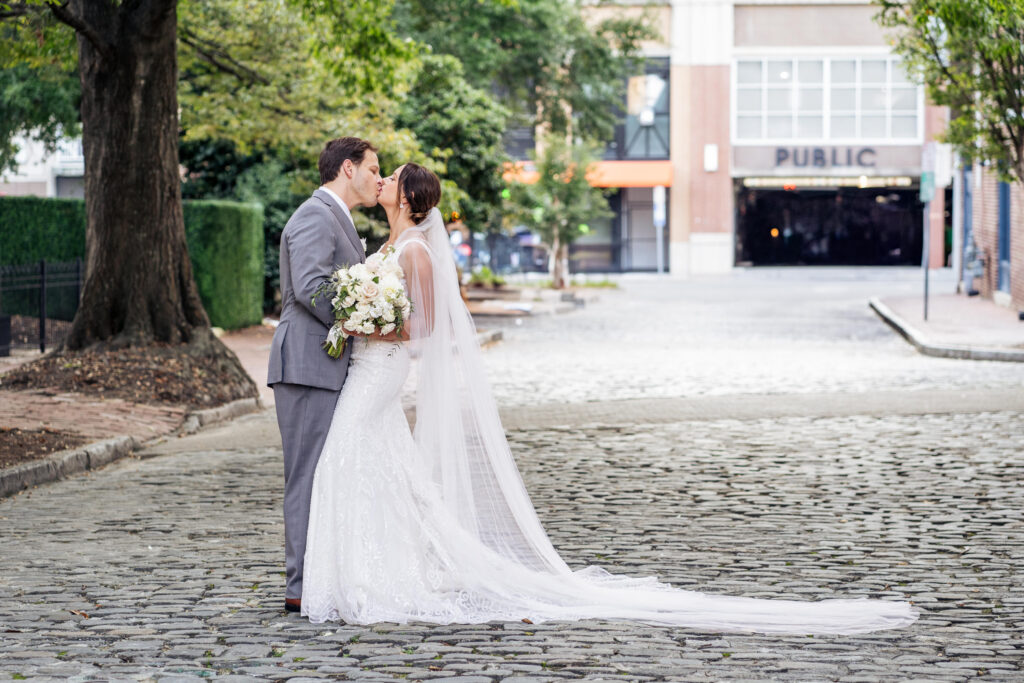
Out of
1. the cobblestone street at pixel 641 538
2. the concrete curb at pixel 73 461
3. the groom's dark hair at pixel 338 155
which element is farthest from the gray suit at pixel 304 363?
the concrete curb at pixel 73 461

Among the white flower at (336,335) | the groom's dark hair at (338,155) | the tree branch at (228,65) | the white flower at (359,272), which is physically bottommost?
the white flower at (336,335)

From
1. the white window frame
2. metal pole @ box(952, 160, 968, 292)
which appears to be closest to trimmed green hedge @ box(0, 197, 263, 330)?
metal pole @ box(952, 160, 968, 292)

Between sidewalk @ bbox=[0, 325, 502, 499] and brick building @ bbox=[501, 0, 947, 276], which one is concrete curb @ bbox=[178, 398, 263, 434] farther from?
brick building @ bbox=[501, 0, 947, 276]

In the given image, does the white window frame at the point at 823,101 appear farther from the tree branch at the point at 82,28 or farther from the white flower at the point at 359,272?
the white flower at the point at 359,272

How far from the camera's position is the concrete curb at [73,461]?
924cm

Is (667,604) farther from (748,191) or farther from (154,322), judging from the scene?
(748,191)

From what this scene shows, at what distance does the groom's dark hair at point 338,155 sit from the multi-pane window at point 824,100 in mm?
50723

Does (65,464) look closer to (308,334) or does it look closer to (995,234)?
(308,334)

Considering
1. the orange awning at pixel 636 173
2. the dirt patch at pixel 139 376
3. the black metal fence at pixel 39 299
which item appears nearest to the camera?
the dirt patch at pixel 139 376

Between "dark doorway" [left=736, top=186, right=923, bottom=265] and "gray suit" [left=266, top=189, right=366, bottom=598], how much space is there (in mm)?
52579

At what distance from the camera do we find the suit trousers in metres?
5.92

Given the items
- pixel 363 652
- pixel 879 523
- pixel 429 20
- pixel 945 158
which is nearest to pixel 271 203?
pixel 429 20

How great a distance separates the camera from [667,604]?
5816 mm

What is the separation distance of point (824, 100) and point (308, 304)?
169 feet
